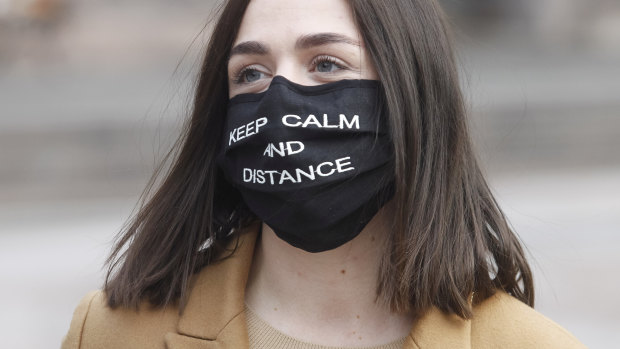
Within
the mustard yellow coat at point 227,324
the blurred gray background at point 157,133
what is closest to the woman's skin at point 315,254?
the mustard yellow coat at point 227,324

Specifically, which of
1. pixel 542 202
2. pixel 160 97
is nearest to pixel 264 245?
pixel 542 202

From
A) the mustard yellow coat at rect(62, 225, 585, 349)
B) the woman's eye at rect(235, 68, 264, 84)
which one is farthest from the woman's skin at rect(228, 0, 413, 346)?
the mustard yellow coat at rect(62, 225, 585, 349)

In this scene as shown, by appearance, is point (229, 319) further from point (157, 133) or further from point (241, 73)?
point (157, 133)

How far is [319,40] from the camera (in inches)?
94.2

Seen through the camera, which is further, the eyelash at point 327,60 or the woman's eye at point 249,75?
the woman's eye at point 249,75

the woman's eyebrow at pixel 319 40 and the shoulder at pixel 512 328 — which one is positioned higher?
the woman's eyebrow at pixel 319 40

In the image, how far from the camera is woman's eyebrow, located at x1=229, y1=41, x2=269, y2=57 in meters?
2.46

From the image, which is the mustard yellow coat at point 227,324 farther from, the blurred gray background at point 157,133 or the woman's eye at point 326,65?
the blurred gray background at point 157,133

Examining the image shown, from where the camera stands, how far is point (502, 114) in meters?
11.3

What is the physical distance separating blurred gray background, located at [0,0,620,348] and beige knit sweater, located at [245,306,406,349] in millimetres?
3012

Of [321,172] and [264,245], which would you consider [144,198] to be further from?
[321,172]

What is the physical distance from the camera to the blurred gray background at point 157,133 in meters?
7.12

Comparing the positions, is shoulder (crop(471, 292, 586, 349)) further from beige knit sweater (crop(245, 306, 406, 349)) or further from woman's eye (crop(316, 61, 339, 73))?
woman's eye (crop(316, 61, 339, 73))

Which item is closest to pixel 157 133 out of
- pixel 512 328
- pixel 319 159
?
pixel 319 159
